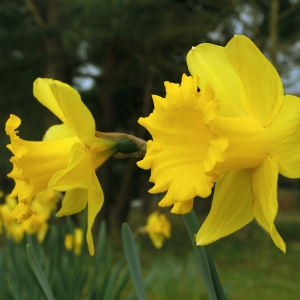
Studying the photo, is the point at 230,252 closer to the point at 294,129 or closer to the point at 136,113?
the point at 136,113

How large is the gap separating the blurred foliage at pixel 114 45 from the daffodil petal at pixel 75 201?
565 cm

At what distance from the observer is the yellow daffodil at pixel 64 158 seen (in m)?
0.69

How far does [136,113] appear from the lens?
9609mm

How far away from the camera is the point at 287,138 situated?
0.62 meters

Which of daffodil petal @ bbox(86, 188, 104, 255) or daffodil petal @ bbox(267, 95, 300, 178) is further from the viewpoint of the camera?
daffodil petal @ bbox(86, 188, 104, 255)

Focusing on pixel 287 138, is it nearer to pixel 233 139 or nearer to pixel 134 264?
pixel 233 139

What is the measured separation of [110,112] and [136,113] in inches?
36.9

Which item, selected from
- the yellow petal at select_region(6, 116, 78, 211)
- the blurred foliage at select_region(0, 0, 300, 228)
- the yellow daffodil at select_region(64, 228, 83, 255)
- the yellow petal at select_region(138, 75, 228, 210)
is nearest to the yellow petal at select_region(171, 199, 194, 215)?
the yellow petal at select_region(138, 75, 228, 210)

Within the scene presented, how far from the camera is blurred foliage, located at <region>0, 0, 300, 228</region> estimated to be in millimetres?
6727

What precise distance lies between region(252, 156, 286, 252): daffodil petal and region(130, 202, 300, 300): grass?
2153mm

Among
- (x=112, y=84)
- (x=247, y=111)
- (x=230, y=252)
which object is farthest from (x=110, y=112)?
(x=247, y=111)

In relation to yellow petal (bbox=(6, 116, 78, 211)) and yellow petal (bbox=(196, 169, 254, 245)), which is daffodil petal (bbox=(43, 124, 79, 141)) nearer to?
yellow petal (bbox=(6, 116, 78, 211))

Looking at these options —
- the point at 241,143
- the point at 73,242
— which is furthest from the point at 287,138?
the point at 73,242

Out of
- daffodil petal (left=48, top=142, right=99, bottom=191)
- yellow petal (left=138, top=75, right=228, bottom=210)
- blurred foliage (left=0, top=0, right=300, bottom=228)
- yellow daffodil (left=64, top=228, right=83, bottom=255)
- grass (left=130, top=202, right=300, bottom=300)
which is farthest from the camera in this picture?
blurred foliage (left=0, top=0, right=300, bottom=228)
